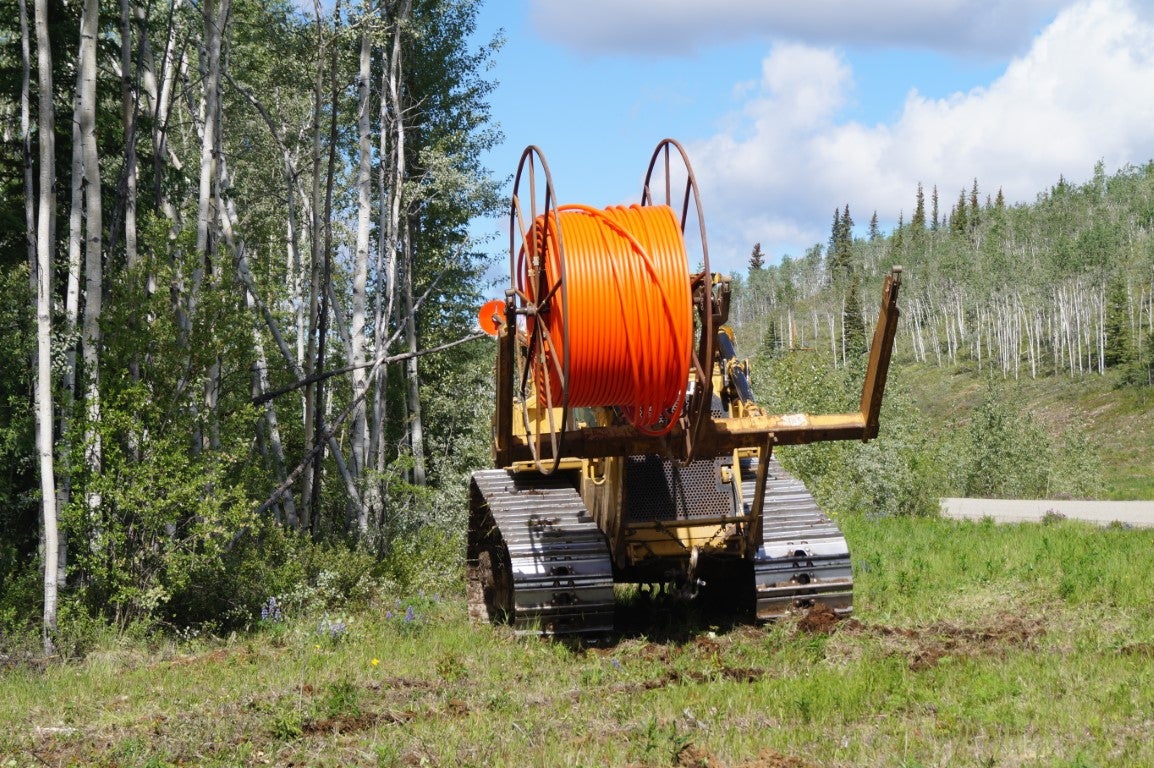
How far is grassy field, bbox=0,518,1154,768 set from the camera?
237 inches

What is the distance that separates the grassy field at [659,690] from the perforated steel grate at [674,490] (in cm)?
103

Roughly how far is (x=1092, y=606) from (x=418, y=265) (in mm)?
20295

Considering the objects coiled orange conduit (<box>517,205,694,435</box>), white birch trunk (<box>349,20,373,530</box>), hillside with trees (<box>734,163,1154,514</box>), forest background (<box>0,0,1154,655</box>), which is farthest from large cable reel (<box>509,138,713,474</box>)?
hillside with trees (<box>734,163,1154,514</box>)

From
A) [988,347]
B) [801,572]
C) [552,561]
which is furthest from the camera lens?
[988,347]

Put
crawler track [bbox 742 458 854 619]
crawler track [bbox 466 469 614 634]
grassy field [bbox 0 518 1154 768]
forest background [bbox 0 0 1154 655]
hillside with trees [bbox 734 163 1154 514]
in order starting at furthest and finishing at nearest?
hillside with trees [bbox 734 163 1154 514], forest background [bbox 0 0 1154 655], crawler track [bbox 742 458 854 619], crawler track [bbox 466 469 614 634], grassy field [bbox 0 518 1154 768]

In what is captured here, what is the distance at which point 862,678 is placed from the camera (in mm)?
7316

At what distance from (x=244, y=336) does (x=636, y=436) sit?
240 inches

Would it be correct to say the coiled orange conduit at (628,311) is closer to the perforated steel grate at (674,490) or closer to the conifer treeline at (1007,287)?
Answer: the perforated steel grate at (674,490)

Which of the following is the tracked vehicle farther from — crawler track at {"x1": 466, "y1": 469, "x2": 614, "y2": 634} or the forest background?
the forest background

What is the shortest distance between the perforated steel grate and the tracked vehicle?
1 cm

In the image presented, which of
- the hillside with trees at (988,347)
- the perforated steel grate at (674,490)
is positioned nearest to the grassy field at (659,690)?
the perforated steel grate at (674,490)

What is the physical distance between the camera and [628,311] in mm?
7801

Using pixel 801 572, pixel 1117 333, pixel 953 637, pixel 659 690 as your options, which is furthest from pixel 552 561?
pixel 1117 333

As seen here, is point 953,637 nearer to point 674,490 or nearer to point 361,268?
point 674,490
